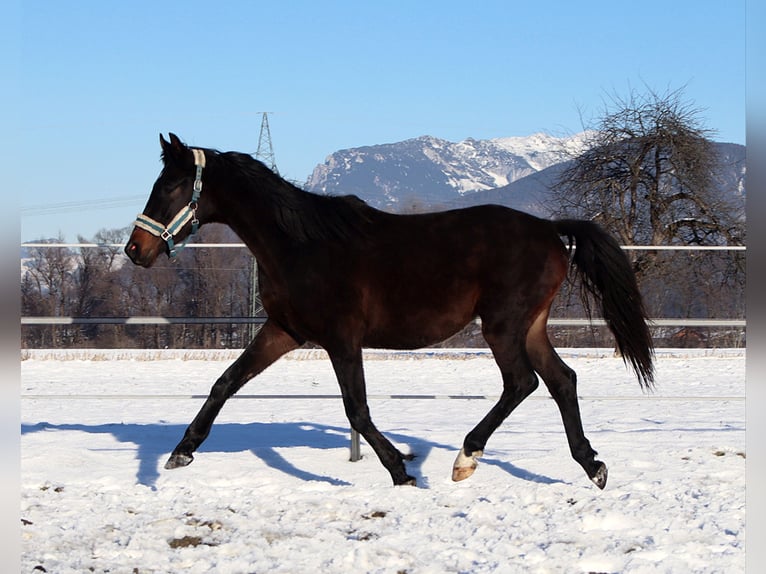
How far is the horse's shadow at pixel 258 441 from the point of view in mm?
4738

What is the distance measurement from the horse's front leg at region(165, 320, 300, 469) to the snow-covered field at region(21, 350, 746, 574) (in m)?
0.18

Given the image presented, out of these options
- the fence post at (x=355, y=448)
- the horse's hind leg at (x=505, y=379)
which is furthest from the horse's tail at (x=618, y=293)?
the fence post at (x=355, y=448)

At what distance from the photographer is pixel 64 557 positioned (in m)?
3.13

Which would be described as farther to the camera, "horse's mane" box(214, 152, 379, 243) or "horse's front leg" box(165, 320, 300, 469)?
"horse's front leg" box(165, 320, 300, 469)

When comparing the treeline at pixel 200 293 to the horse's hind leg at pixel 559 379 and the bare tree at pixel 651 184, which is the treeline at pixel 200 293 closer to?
the bare tree at pixel 651 184

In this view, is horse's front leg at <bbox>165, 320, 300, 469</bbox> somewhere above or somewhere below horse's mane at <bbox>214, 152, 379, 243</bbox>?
below

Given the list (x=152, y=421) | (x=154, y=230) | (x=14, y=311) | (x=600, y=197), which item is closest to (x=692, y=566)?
(x=14, y=311)

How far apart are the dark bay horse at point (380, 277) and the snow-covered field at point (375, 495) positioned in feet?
1.19

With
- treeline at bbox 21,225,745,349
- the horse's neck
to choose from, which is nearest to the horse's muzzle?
the horse's neck

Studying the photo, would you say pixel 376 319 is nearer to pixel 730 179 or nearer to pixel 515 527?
pixel 515 527

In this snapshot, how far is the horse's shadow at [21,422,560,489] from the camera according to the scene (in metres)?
4.74

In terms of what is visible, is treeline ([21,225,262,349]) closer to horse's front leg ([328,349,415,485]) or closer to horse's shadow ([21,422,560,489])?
horse's shadow ([21,422,560,489])

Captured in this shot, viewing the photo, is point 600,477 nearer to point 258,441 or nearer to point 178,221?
point 178,221

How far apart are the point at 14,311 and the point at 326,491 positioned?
119 inches
